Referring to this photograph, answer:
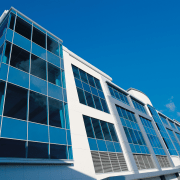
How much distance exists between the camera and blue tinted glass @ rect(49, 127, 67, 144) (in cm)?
1110

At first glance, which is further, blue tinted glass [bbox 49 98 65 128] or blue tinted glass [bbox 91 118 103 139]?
blue tinted glass [bbox 91 118 103 139]

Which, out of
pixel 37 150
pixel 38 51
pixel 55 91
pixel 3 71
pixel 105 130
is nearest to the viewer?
pixel 37 150

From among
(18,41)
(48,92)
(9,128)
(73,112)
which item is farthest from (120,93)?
(9,128)

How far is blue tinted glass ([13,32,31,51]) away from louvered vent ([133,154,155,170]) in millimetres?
17481

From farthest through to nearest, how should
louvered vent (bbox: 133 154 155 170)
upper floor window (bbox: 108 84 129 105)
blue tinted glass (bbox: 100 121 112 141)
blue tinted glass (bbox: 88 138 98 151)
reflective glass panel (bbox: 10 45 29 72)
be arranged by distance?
upper floor window (bbox: 108 84 129 105) < louvered vent (bbox: 133 154 155 170) < blue tinted glass (bbox: 100 121 112 141) < blue tinted glass (bbox: 88 138 98 151) < reflective glass panel (bbox: 10 45 29 72)

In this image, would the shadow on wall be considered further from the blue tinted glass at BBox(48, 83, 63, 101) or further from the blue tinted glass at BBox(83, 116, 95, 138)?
the blue tinted glass at BBox(48, 83, 63, 101)

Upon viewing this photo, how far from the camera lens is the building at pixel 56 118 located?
965 centimetres

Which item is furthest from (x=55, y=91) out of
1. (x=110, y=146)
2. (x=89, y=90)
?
(x=110, y=146)

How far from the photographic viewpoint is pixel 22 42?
45.4ft

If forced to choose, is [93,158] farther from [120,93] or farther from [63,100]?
[120,93]

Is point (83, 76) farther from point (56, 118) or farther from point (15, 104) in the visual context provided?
point (15, 104)

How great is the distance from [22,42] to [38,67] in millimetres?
2667

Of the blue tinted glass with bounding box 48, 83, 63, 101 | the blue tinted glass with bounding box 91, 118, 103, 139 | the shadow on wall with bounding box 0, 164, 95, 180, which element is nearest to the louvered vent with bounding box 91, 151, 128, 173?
the blue tinted glass with bounding box 91, 118, 103, 139

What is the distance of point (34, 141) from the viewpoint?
32.3 ft
